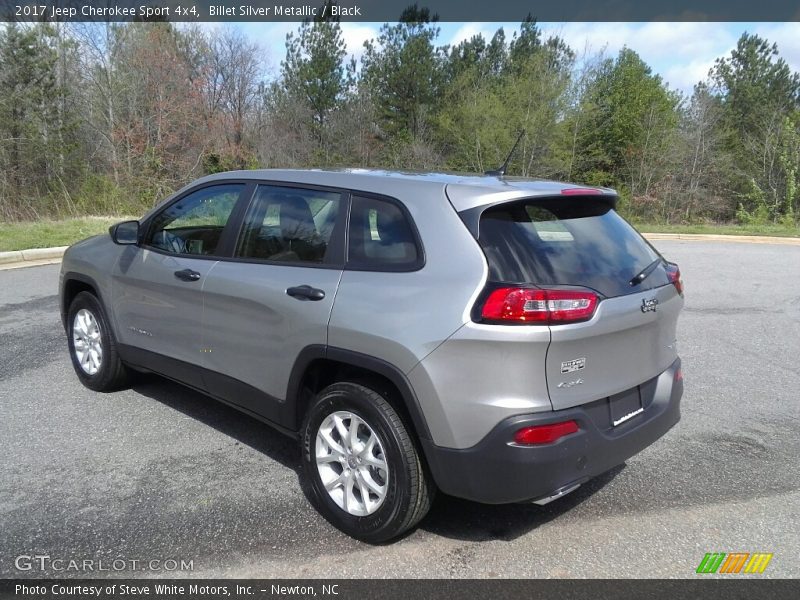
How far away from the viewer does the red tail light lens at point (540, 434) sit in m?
2.46

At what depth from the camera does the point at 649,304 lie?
2.89 meters

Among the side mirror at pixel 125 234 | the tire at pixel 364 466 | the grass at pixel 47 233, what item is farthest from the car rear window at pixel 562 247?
the grass at pixel 47 233

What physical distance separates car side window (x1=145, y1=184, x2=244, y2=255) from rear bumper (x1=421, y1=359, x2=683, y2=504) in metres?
2.02

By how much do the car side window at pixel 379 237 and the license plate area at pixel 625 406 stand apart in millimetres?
1102

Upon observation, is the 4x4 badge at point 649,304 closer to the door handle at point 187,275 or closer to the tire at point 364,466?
the tire at point 364,466

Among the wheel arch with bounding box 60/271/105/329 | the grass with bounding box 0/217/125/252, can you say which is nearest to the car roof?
the wheel arch with bounding box 60/271/105/329

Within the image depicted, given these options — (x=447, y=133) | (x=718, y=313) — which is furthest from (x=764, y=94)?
(x=718, y=313)

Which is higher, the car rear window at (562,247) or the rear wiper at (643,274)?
the car rear window at (562,247)

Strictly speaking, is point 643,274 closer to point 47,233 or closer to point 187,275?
point 187,275

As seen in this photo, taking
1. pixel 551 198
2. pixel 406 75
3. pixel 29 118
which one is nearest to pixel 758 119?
pixel 406 75

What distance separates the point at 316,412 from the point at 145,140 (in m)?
25.0

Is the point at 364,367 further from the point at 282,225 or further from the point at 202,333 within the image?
the point at 202,333

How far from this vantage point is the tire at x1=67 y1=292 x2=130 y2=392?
4.57 metres

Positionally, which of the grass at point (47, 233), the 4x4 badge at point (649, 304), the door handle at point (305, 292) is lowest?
the grass at point (47, 233)
